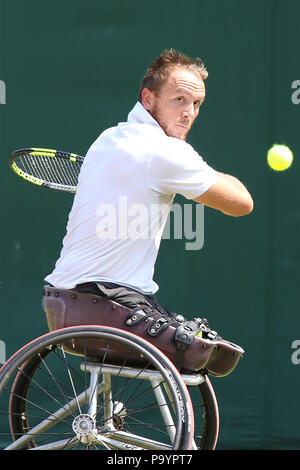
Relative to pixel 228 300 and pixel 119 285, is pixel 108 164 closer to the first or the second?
pixel 119 285

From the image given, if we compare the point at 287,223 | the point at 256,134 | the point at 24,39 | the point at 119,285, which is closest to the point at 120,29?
the point at 24,39

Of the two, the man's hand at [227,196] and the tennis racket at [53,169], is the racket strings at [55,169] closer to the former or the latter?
the tennis racket at [53,169]

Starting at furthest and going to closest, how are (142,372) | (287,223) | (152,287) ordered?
(287,223), (152,287), (142,372)

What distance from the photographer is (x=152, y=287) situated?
8.05ft

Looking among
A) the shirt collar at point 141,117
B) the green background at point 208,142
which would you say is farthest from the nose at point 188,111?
the green background at point 208,142

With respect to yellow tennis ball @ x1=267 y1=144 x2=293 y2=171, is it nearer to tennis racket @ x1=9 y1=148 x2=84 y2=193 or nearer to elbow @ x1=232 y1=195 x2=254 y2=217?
tennis racket @ x1=9 y1=148 x2=84 y2=193

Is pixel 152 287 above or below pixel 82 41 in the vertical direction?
below

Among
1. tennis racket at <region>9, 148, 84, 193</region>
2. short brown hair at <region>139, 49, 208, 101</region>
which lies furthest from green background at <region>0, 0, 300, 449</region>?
short brown hair at <region>139, 49, 208, 101</region>

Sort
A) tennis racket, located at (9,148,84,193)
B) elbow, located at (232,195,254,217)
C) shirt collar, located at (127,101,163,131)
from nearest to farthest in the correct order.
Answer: elbow, located at (232,195,254,217)
shirt collar, located at (127,101,163,131)
tennis racket, located at (9,148,84,193)

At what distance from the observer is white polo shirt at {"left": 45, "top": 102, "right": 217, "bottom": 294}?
91.8 inches

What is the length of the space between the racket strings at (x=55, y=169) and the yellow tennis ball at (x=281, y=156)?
0.88 m

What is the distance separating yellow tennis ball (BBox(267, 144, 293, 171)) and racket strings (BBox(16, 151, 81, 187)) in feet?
2.90

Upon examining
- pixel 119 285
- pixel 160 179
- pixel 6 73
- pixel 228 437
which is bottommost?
pixel 228 437

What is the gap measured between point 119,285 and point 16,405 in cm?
59
